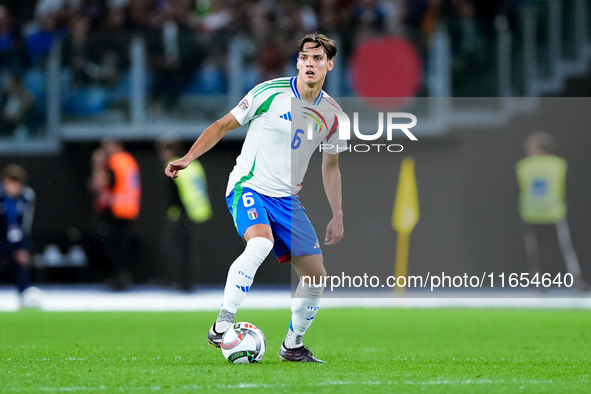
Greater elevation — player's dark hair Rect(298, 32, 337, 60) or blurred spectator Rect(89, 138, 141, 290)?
player's dark hair Rect(298, 32, 337, 60)

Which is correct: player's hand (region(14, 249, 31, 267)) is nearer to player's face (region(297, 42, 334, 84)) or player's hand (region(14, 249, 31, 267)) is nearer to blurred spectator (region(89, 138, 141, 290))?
blurred spectator (region(89, 138, 141, 290))

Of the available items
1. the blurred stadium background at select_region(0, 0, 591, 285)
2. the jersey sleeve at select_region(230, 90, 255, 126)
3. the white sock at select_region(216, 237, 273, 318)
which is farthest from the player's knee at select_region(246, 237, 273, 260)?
the blurred stadium background at select_region(0, 0, 591, 285)

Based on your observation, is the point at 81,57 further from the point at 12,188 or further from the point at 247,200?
the point at 247,200

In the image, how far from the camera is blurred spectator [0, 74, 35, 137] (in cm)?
1574

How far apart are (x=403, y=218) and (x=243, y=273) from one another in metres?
8.22

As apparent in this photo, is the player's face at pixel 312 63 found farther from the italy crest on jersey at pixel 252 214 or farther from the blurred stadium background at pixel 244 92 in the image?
the blurred stadium background at pixel 244 92

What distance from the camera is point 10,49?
15.9 m

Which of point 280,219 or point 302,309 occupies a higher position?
point 280,219

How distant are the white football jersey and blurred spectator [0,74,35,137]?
33.5 ft

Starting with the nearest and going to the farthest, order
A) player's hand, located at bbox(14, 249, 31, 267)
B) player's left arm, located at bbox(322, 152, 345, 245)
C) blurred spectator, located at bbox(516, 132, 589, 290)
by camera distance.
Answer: player's left arm, located at bbox(322, 152, 345, 245) → player's hand, located at bbox(14, 249, 31, 267) → blurred spectator, located at bbox(516, 132, 589, 290)

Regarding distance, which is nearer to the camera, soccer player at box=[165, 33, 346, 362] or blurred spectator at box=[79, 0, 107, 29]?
soccer player at box=[165, 33, 346, 362]

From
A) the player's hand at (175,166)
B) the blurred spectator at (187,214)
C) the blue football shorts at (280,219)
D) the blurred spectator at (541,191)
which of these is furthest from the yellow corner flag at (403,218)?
the player's hand at (175,166)

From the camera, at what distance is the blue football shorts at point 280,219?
6.17 m

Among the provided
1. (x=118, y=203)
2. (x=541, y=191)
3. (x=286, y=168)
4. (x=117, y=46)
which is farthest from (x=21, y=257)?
(x=541, y=191)
